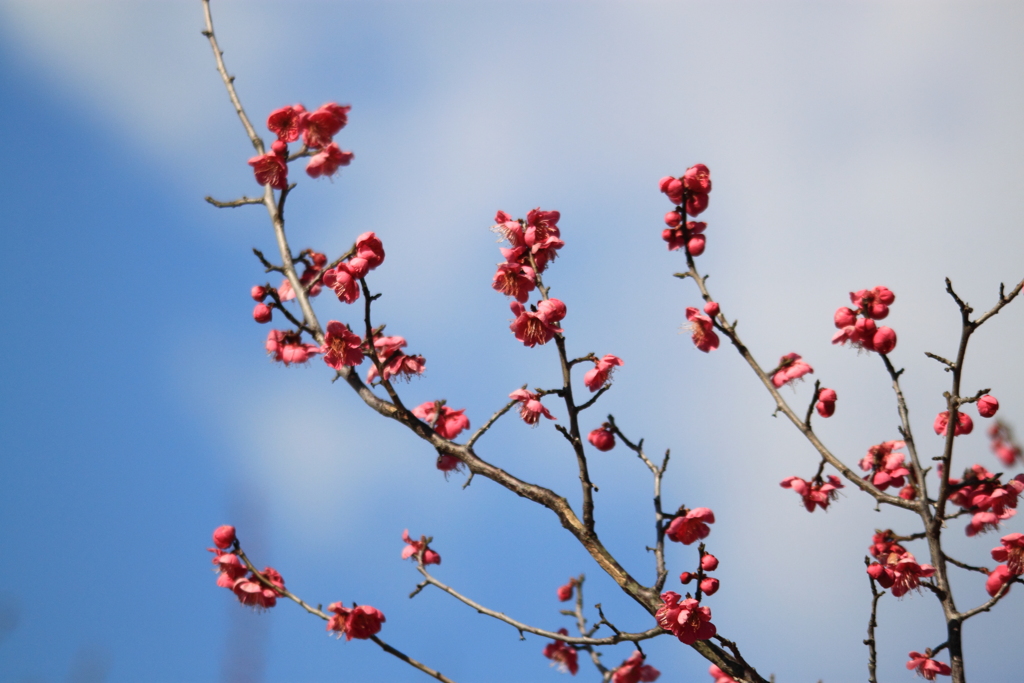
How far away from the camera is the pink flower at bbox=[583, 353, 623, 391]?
3.30 metres

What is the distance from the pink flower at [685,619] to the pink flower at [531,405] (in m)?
0.89

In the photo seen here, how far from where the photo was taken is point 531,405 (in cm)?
309

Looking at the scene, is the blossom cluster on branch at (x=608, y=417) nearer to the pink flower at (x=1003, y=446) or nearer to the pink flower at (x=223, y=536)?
the pink flower at (x=223, y=536)

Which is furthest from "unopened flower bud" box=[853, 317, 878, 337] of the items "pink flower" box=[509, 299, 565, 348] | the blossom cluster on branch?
"pink flower" box=[509, 299, 565, 348]

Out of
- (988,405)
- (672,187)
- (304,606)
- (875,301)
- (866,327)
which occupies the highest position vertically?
(672,187)

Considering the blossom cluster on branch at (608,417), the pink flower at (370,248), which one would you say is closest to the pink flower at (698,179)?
the blossom cluster on branch at (608,417)

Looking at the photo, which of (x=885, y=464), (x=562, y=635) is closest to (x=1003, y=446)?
(x=885, y=464)

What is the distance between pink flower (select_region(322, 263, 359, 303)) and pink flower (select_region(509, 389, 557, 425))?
890mm

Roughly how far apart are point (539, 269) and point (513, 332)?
35cm

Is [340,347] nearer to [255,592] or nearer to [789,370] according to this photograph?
[255,592]

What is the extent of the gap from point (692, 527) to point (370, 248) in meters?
1.98

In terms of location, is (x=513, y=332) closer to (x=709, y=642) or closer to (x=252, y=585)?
(x=709, y=642)

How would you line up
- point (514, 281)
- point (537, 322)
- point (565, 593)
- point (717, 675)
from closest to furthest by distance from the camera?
point (537, 322) → point (514, 281) → point (717, 675) → point (565, 593)

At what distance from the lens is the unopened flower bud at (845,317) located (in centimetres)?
335
